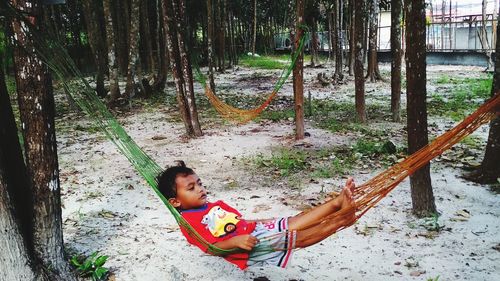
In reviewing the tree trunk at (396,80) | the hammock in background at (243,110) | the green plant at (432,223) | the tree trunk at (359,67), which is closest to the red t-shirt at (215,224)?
the green plant at (432,223)

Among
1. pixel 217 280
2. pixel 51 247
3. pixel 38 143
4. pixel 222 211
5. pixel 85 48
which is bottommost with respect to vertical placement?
pixel 217 280

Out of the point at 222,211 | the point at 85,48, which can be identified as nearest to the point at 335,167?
the point at 222,211

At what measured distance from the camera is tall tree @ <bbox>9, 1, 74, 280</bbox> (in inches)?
88.7

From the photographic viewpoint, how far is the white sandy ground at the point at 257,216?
2633mm

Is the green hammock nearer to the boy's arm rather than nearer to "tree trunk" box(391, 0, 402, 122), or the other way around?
the boy's arm

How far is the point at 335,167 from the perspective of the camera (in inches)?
172

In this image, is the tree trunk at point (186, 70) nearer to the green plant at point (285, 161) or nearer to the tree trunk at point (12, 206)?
the green plant at point (285, 161)

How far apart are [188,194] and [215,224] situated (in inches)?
8.1

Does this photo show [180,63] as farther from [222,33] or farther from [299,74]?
[222,33]

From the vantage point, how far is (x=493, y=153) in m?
3.68

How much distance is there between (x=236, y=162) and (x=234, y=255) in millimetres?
2749

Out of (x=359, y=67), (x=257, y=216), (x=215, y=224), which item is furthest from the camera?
(x=359, y=67)

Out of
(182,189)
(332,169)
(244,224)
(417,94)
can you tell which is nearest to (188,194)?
(182,189)

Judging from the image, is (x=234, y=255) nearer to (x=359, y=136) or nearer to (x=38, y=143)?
(x=38, y=143)
